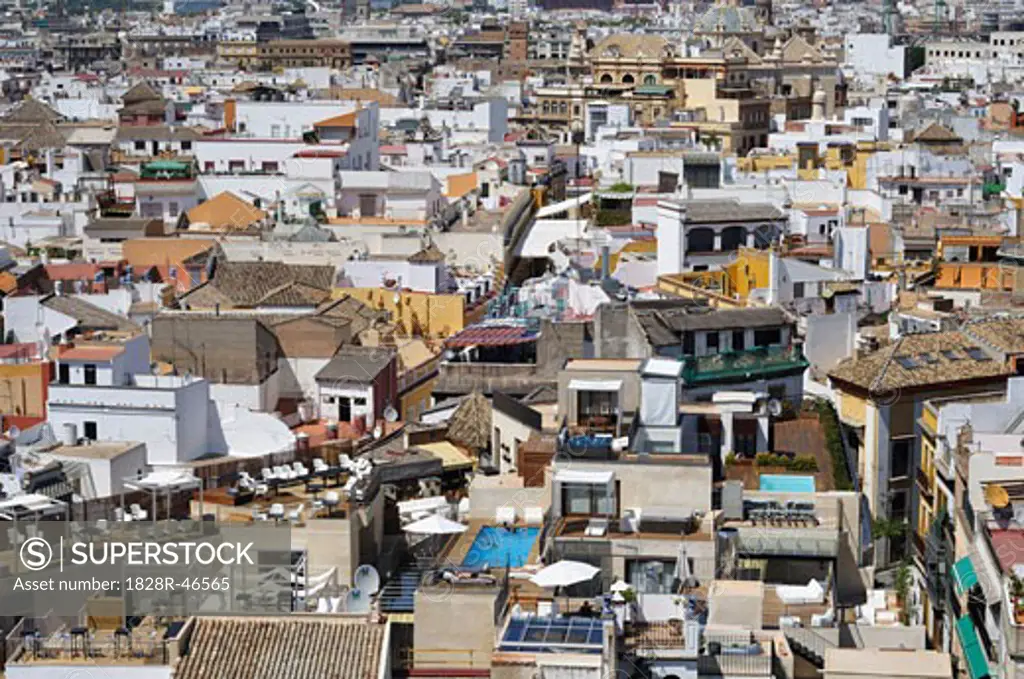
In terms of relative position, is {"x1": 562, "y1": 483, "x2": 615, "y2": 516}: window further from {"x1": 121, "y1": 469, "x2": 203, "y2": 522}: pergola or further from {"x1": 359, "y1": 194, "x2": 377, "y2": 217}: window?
{"x1": 359, "y1": 194, "x2": 377, "y2": 217}: window

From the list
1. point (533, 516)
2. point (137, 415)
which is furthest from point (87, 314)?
point (533, 516)

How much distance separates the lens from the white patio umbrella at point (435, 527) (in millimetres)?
15094

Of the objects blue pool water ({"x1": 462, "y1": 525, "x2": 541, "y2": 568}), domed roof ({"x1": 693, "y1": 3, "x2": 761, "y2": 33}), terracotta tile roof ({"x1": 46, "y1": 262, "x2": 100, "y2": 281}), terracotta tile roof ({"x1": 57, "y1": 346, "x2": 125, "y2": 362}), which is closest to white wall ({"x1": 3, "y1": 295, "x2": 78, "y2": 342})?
terracotta tile roof ({"x1": 57, "y1": 346, "x2": 125, "y2": 362})

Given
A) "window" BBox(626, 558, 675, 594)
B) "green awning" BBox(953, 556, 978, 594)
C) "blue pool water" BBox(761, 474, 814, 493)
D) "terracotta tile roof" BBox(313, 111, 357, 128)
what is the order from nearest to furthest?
"window" BBox(626, 558, 675, 594), "green awning" BBox(953, 556, 978, 594), "blue pool water" BBox(761, 474, 814, 493), "terracotta tile roof" BBox(313, 111, 357, 128)

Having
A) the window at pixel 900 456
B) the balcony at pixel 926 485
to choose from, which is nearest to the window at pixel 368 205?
the window at pixel 900 456

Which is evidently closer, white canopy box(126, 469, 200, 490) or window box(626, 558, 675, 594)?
window box(626, 558, 675, 594)

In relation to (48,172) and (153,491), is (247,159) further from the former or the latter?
(153,491)

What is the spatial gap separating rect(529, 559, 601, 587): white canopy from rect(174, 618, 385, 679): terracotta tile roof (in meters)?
1.60

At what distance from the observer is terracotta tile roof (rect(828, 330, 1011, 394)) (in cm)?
2106

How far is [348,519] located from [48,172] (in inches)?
1260

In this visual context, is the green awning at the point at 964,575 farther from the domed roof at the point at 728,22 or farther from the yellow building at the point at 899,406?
the domed roof at the point at 728,22

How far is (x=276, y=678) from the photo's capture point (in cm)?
1170

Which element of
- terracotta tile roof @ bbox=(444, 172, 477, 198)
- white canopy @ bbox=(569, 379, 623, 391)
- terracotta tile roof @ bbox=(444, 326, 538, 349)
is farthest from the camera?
terracotta tile roof @ bbox=(444, 172, 477, 198)

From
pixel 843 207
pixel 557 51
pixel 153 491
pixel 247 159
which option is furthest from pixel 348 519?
pixel 557 51
